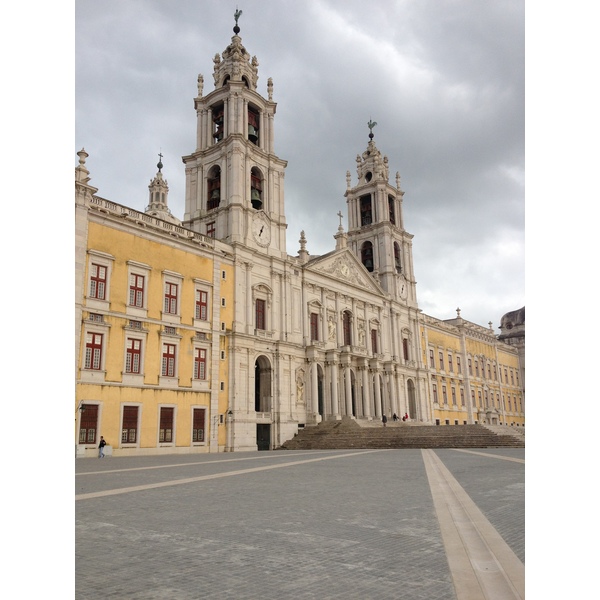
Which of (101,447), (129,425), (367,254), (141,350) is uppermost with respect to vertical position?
(367,254)

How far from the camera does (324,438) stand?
34312 millimetres

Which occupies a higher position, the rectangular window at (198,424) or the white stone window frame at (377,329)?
the white stone window frame at (377,329)

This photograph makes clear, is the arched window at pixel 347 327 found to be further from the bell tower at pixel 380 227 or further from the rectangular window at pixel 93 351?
the rectangular window at pixel 93 351

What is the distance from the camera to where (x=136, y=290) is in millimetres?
28500

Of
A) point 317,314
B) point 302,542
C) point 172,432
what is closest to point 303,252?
point 317,314

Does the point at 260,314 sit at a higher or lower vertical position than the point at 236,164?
lower

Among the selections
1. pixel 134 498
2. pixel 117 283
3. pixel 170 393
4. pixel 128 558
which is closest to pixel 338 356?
pixel 170 393

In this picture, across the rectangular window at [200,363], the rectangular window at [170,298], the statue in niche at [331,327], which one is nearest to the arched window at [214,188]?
the rectangular window at [170,298]

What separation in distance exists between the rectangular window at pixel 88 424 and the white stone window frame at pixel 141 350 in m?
2.21

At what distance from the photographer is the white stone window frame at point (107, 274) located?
1028 inches

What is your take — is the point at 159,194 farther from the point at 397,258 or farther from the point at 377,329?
the point at 377,329

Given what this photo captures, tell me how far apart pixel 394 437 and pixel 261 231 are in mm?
16585

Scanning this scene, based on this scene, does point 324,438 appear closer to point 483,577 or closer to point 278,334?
point 278,334
